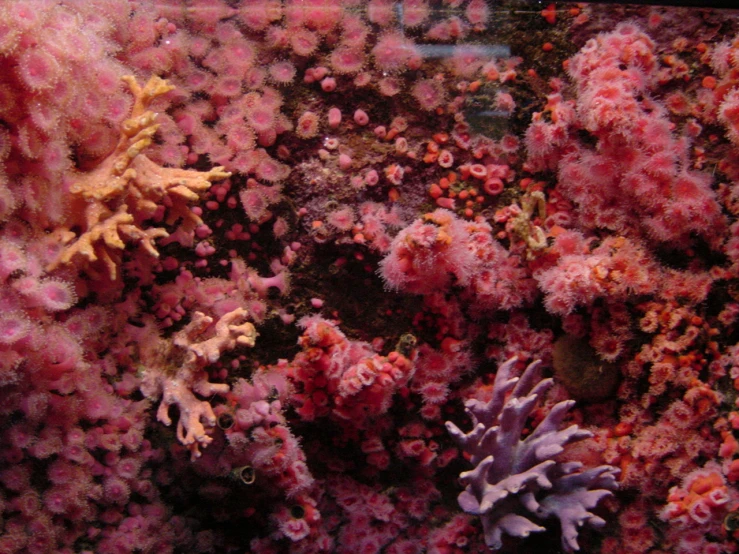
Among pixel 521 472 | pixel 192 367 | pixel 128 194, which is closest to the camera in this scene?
pixel 128 194

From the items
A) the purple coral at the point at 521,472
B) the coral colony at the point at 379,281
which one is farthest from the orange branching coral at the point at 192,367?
the purple coral at the point at 521,472

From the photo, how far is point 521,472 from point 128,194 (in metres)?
3.06

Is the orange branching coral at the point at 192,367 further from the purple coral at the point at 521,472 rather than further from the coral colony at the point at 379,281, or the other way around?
the purple coral at the point at 521,472

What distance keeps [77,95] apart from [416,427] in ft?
10.0

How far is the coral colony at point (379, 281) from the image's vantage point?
3.26 metres

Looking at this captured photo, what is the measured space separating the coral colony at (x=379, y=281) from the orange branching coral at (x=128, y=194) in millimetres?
24

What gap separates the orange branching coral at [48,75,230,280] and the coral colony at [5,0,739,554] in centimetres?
2

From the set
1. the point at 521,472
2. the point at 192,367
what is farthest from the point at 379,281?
the point at 521,472

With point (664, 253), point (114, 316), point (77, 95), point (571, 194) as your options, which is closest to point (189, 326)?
point (114, 316)

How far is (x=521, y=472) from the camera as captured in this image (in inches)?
142

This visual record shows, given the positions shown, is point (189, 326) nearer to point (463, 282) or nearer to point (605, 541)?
point (463, 282)

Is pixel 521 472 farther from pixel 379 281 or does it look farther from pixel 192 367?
pixel 192 367

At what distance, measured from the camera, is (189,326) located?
3.46 m

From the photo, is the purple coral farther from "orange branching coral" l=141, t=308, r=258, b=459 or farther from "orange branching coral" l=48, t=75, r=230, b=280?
"orange branching coral" l=48, t=75, r=230, b=280
